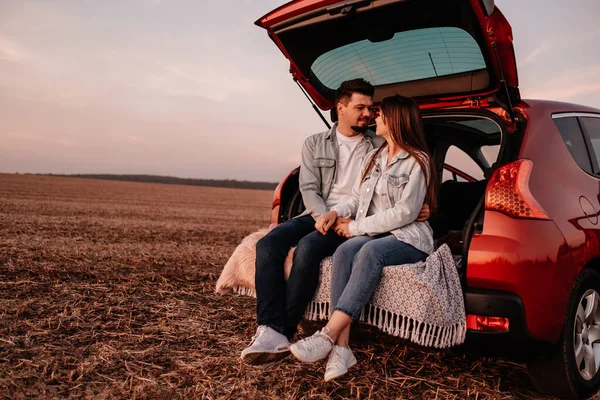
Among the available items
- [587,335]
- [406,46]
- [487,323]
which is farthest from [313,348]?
[406,46]

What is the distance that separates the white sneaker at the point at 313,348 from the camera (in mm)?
2541

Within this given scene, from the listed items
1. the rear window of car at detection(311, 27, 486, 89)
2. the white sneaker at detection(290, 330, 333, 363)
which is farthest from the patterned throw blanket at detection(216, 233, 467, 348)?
the rear window of car at detection(311, 27, 486, 89)

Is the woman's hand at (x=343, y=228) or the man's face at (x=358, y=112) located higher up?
the man's face at (x=358, y=112)

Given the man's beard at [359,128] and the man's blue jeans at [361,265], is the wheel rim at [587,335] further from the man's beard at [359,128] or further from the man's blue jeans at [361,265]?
the man's beard at [359,128]

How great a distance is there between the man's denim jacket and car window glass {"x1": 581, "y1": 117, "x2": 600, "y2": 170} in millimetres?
1384

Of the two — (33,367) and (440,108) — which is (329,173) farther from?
(33,367)

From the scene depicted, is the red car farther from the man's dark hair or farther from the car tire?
the man's dark hair

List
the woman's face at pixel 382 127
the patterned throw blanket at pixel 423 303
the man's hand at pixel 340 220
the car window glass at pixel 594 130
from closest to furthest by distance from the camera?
1. the patterned throw blanket at pixel 423 303
2. the woman's face at pixel 382 127
3. the man's hand at pixel 340 220
4. the car window glass at pixel 594 130

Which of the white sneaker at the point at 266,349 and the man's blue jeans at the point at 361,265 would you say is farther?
the white sneaker at the point at 266,349

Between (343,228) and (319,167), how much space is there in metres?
0.58

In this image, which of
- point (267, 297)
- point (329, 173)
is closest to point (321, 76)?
point (329, 173)

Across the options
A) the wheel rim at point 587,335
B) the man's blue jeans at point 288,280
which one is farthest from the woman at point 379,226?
the wheel rim at point 587,335

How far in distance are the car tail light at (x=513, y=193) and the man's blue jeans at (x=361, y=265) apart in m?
0.52

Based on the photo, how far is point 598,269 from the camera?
2.98 meters
